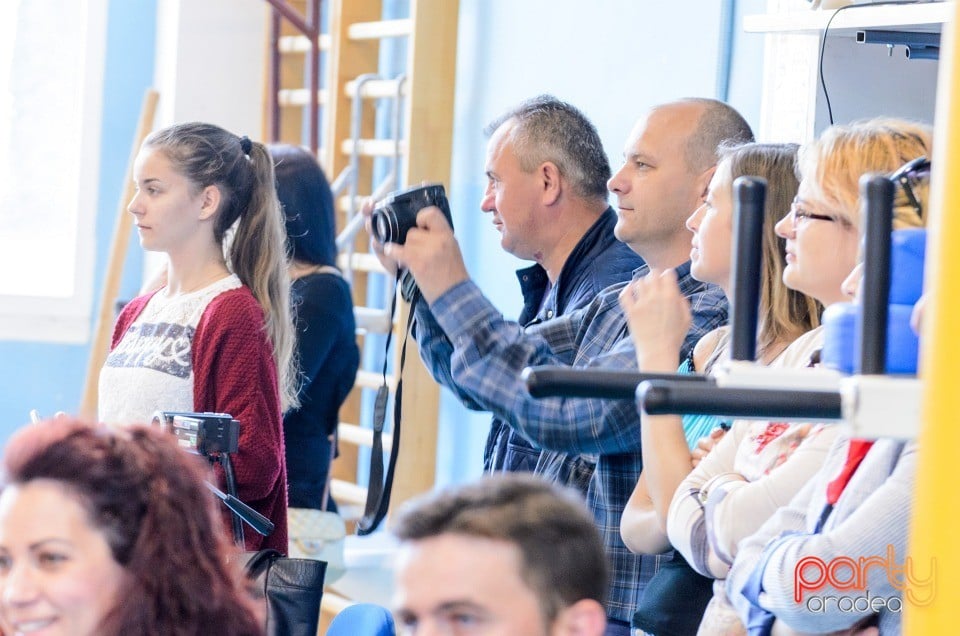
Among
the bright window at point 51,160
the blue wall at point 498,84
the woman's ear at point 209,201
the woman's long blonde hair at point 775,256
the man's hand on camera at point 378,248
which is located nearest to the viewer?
the woman's long blonde hair at point 775,256

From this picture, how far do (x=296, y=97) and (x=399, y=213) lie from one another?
2.66 m

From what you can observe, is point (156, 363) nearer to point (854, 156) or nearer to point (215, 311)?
point (215, 311)

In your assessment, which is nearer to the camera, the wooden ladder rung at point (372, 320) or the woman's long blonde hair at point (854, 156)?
the woman's long blonde hair at point (854, 156)

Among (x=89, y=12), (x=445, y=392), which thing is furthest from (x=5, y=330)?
(x=445, y=392)

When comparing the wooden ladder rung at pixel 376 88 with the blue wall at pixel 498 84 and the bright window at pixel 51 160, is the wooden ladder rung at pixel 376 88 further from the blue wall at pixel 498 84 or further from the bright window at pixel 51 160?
the bright window at pixel 51 160

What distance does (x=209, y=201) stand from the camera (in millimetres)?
2400

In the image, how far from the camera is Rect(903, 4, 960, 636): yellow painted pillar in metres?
0.60

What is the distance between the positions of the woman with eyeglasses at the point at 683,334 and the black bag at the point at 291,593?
0.42 meters

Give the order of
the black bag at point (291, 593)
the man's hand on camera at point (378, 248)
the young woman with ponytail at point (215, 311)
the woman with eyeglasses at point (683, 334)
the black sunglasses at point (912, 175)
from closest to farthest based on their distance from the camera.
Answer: the black sunglasses at point (912, 175), the woman with eyeglasses at point (683, 334), the black bag at point (291, 593), the man's hand on camera at point (378, 248), the young woman with ponytail at point (215, 311)

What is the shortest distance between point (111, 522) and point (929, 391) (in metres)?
0.95

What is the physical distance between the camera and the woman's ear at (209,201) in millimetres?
2393

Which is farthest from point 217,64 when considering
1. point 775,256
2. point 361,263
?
point 775,256

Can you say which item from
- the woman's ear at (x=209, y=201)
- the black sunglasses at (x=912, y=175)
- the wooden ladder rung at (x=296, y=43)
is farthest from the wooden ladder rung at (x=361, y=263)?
the black sunglasses at (x=912, y=175)

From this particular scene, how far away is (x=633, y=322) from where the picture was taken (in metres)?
1.54
